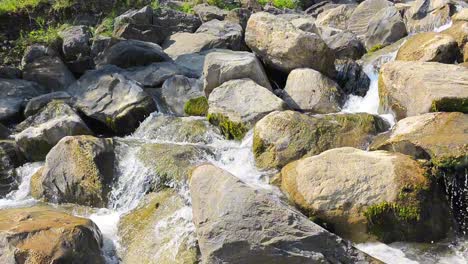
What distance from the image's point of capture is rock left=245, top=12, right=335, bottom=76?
1109cm

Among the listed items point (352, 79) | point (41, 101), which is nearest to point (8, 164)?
point (41, 101)

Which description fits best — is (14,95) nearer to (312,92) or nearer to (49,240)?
(312,92)

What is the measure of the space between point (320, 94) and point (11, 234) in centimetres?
648

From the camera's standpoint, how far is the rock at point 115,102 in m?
11.2

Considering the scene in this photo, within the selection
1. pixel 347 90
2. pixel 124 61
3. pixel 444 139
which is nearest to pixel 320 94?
pixel 347 90

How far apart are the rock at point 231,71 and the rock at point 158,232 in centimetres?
356

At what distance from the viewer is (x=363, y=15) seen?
1827cm

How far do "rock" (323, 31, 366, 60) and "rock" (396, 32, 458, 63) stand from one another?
259 cm

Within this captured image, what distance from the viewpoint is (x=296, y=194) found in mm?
6941

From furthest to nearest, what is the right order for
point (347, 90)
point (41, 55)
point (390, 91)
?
point (41, 55), point (347, 90), point (390, 91)

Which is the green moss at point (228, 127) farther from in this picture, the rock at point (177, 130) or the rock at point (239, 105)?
the rock at point (177, 130)

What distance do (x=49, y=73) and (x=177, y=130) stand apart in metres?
4.56

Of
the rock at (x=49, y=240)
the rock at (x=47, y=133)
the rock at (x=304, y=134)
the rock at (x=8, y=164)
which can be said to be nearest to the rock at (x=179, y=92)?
the rock at (x=47, y=133)

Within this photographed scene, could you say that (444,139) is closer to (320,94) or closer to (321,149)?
(321,149)
